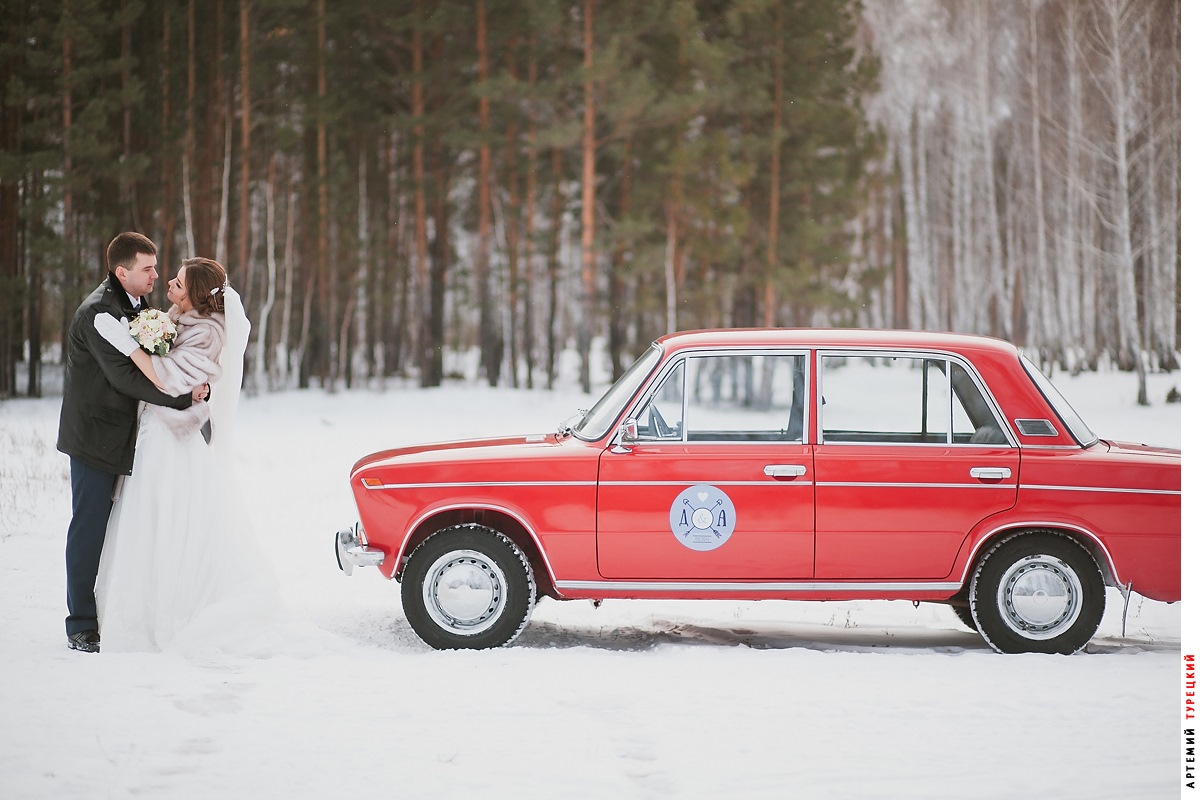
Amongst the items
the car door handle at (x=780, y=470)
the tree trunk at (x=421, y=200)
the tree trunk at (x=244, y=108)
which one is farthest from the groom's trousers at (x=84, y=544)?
the tree trunk at (x=421, y=200)

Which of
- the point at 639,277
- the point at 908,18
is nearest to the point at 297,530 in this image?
the point at 639,277

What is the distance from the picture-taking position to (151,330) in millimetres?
5727

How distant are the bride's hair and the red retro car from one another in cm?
123

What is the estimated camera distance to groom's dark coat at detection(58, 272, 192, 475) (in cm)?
568

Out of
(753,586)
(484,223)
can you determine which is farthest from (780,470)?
(484,223)

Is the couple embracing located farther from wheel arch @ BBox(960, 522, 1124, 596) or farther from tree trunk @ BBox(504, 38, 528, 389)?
tree trunk @ BBox(504, 38, 528, 389)

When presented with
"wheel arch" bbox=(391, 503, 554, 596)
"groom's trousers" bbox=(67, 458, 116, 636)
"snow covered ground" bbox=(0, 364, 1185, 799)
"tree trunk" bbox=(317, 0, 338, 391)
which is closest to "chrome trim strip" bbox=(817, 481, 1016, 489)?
"snow covered ground" bbox=(0, 364, 1185, 799)

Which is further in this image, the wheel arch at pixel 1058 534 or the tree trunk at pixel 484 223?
the tree trunk at pixel 484 223

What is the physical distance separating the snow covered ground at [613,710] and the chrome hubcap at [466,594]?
0.18 metres

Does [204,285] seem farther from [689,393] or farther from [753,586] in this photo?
[753,586]

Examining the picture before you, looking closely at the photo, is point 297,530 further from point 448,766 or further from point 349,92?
point 349,92

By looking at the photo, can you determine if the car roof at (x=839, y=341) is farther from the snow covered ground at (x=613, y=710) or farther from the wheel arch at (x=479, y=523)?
the snow covered ground at (x=613, y=710)

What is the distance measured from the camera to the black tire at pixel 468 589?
18.6 ft

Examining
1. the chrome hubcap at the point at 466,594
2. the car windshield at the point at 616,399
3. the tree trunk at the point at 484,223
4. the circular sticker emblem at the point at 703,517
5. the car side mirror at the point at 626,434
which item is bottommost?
the chrome hubcap at the point at 466,594
